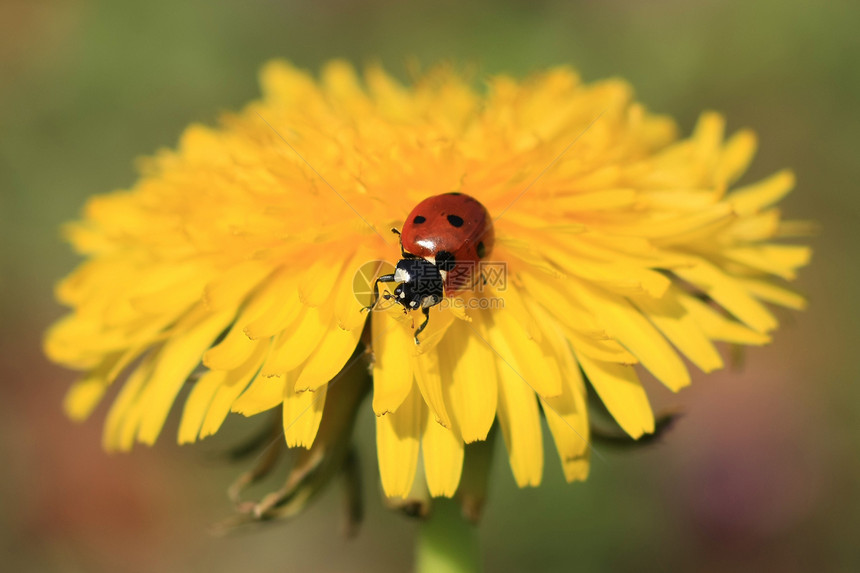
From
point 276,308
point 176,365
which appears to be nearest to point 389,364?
point 276,308

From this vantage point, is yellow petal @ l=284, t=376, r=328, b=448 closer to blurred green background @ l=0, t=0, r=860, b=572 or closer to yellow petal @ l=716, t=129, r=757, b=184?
yellow petal @ l=716, t=129, r=757, b=184

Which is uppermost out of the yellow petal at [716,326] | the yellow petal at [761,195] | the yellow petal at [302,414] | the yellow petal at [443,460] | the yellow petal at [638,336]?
the yellow petal at [761,195]

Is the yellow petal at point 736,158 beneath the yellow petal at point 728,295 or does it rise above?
above

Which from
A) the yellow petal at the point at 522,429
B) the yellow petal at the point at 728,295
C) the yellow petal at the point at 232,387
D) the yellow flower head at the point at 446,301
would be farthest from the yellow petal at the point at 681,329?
the yellow petal at the point at 232,387

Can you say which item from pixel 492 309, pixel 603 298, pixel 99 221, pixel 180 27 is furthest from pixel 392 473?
pixel 180 27

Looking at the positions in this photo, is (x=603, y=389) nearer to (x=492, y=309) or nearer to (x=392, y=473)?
(x=492, y=309)

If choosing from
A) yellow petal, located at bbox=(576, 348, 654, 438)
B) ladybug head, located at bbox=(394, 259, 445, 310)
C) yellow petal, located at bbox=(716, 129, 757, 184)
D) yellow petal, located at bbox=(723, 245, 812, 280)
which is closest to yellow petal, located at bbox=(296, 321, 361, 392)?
ladybug head, located at bbox=(394, 259, 445, 310)

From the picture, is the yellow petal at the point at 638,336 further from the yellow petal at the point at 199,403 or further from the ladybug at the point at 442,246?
the yellow petal at the point at 199,403
